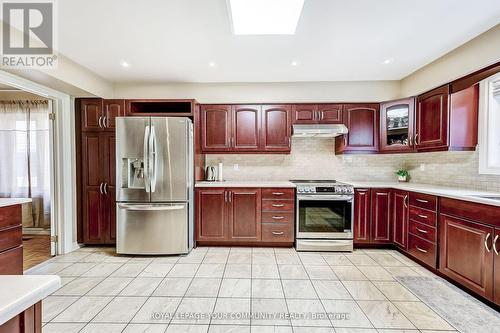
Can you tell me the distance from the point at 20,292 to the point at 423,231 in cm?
348

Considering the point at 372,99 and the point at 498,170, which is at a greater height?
the point at 372,99

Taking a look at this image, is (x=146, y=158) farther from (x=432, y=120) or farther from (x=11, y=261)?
(x=432, y=120)

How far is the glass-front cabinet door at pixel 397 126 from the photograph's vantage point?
134 inches

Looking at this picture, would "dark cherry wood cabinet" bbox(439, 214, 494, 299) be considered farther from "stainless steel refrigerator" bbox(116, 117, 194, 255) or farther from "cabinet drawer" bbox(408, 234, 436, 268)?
"stainless steel refrigerator" bbox(116, 117, 194, 255)

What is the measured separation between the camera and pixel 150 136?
10.4 feet

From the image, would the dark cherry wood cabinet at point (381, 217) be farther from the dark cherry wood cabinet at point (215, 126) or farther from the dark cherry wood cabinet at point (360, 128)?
the dark cherry wood cabinet at point (215, 126)

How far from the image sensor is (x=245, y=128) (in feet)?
12.5

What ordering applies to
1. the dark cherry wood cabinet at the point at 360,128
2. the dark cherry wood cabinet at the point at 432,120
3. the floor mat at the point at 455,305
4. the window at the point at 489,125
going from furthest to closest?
the dark cherry wood cabinet at the point at 360,128
the dark cherry wood cabinet at the point at 432,120
the window at the point at 489,125
the floor mat at the point at 455,305

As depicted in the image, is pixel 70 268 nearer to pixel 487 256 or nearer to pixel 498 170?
pixel 487 256

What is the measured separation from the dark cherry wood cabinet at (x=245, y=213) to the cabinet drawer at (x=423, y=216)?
195 centimetres

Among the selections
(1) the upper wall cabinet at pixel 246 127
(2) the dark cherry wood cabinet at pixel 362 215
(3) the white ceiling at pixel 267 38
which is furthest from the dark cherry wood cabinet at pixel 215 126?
(2) the dark cherry wood cabinet at pixel 362 215

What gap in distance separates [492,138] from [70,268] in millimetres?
5071

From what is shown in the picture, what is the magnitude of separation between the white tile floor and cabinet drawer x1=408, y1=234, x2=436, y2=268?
0.45 ft

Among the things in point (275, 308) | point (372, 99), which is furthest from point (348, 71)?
point (275, 308)
